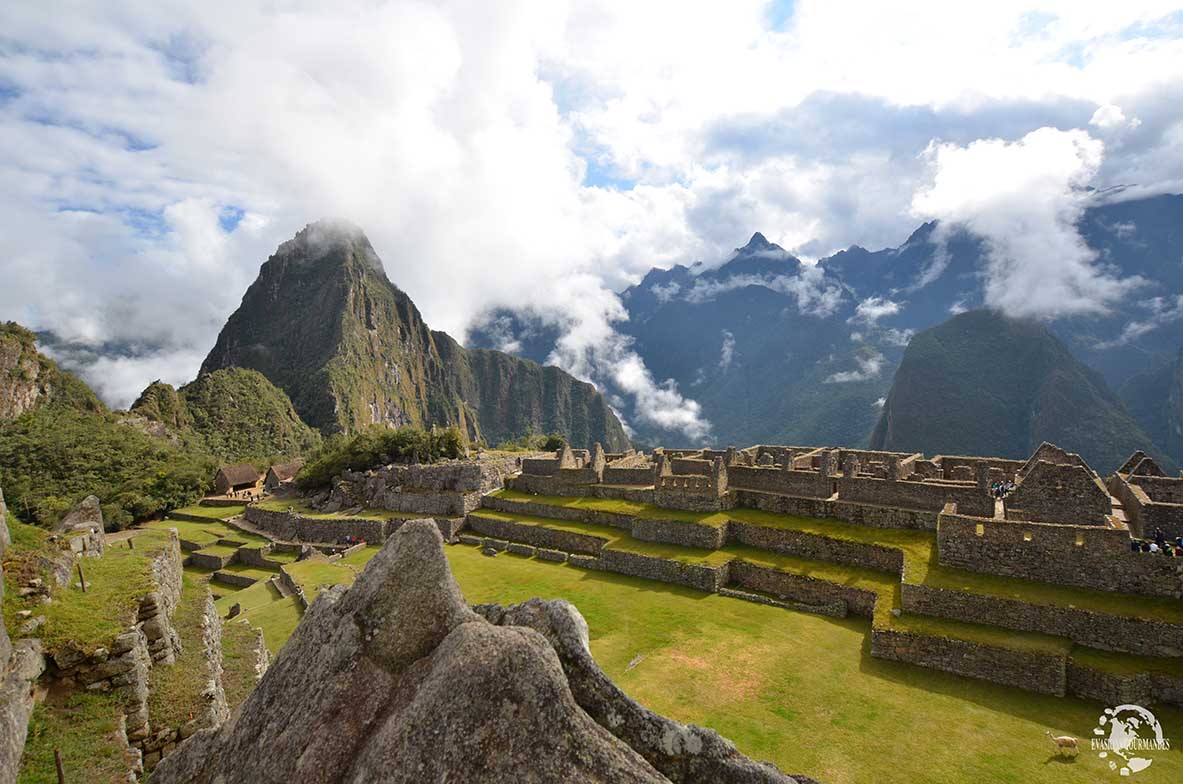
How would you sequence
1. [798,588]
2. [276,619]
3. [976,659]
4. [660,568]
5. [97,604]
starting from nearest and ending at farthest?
[97,604] → [976,659] → [798,588] → [276,619] → [660,568]

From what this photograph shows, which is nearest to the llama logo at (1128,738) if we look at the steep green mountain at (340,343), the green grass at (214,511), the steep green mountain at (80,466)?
the steep green mountain at (80,466)

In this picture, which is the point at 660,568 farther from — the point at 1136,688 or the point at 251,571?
the point at 251,571

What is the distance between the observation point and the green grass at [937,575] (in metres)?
11.7

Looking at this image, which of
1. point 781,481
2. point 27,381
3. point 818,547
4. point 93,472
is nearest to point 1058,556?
point 818,547

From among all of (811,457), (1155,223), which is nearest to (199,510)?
(811,457)

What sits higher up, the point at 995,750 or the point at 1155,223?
the point at 1155,223

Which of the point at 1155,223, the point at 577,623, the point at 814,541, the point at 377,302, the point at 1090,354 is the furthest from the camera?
the point at 377,302

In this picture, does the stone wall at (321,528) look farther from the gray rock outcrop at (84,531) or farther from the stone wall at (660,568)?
the stone wall at (660,568)

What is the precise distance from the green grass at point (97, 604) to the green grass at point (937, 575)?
617 inches

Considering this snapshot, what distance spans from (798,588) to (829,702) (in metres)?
5.32

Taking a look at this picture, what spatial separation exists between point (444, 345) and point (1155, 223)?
636 feet

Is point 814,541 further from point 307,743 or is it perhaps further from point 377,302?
point 377,302

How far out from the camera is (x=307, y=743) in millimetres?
3879

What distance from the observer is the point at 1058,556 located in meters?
12.9
